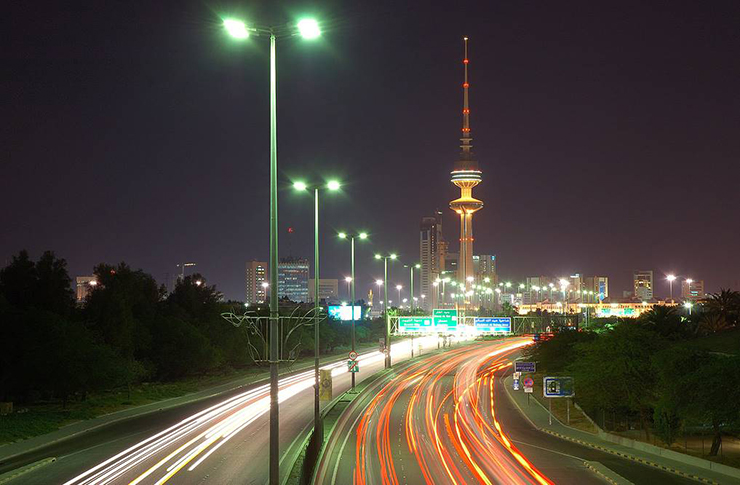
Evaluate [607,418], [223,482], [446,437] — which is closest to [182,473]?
[223,482]

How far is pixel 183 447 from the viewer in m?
35.1

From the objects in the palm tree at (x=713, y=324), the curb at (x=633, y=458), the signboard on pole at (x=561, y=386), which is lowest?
the curb at (x=633, y=458)

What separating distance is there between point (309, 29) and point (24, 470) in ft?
75.1

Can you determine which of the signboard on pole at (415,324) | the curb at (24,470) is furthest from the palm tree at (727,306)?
the curb at (24,470)

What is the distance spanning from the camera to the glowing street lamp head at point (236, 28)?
53.5 ft

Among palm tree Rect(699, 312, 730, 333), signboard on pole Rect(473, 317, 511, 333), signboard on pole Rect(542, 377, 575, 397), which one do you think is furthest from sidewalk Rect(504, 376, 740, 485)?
palm tree Rect(699, 312, 730, 333)

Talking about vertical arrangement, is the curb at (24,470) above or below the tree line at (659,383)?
below

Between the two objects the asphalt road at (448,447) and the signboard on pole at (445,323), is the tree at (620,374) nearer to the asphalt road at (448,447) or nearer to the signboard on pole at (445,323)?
the asphalt road at (448,447)

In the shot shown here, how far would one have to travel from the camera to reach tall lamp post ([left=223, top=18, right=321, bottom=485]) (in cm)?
1656

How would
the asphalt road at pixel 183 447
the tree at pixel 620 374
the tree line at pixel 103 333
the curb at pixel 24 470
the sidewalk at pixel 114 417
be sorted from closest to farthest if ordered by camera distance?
the curb at pixel 24 470 < the asphalt road at pixel 183 447 < the sidewalk at pixel 114 417 < the tree at pixel 620 374 < the tree line at pixel 103 333

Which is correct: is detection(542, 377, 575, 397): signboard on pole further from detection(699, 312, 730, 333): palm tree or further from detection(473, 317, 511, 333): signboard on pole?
detection(699, 312, 730, 333): palm tree

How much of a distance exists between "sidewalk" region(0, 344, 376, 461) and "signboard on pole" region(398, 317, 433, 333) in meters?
13.0

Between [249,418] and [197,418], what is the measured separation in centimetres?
355

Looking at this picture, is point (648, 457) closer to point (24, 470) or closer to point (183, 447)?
point (183, 447)
